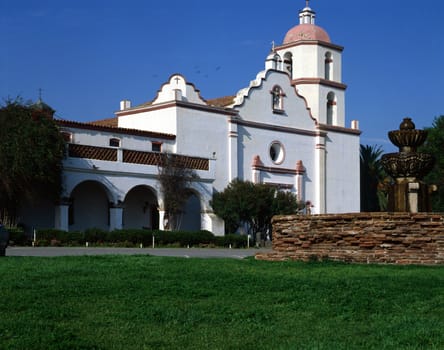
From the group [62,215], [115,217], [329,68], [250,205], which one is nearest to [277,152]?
[250,205]

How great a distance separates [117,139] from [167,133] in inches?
151

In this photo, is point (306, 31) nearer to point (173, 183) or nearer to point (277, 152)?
point (277, 152)

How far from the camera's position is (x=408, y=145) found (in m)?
21.0

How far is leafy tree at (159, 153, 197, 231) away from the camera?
45438 mm

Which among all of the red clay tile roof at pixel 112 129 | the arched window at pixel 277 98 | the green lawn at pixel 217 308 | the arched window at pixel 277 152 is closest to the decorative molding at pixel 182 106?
the red clay tile roof at pixel 112 129

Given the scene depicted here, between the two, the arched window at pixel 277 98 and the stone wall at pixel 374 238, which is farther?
the arched window at pixel 277 98

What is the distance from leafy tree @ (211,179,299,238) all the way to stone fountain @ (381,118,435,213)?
2728 cm

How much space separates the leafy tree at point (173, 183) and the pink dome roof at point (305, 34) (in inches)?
671

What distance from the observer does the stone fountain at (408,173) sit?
802 inches

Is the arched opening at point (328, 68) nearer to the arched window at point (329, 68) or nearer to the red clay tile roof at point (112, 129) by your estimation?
the arched window at point (329, 68)

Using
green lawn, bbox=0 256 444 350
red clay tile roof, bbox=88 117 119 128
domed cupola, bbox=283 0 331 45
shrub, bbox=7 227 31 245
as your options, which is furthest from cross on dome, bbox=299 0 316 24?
green lawn, bbox=0 256 444 350

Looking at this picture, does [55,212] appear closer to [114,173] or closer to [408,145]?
[114,173]

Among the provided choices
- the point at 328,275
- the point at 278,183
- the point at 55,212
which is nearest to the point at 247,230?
the point at 278,183

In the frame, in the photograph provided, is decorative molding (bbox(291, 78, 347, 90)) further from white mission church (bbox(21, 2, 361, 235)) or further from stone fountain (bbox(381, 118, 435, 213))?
stone fountain (bbox(381, 118, 435, 213))
